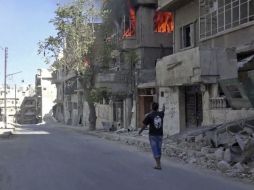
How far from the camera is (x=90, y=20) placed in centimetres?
4428

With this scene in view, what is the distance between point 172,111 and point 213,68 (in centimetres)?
725

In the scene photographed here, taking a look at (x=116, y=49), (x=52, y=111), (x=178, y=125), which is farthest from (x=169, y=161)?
(x=52, y=111)

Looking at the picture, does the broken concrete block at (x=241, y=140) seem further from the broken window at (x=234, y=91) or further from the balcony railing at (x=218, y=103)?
the balcony railing at (x=218, y=103)

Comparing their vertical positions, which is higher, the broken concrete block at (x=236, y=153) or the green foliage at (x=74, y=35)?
the green foliage at (x=74, y=35)

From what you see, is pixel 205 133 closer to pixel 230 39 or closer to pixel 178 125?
pixel 230 39

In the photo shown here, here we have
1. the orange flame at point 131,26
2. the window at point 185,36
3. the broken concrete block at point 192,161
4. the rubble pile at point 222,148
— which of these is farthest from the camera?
the orange flame at point 131,26

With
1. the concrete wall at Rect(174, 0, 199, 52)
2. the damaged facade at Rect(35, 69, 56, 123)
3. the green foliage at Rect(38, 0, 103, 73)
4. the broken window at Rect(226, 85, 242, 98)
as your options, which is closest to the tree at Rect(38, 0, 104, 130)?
the green foliage at Rect(38, 0, 103, 73)

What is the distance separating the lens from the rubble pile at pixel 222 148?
14570 millimetres

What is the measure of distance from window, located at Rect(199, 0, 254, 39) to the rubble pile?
19.3ft

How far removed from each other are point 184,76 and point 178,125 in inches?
177

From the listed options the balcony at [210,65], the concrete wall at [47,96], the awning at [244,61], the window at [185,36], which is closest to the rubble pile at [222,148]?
the balcony at [210,65]

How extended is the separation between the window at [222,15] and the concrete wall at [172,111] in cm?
397

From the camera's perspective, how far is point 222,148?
54.7 feet

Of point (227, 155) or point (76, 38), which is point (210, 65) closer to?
point (227, 155)
